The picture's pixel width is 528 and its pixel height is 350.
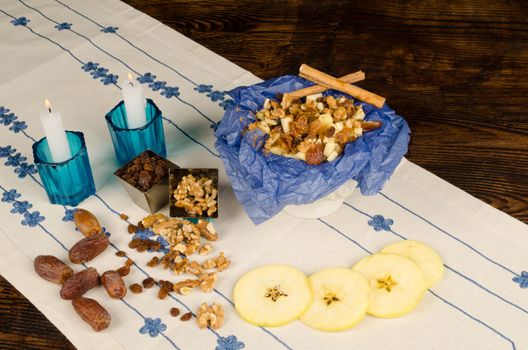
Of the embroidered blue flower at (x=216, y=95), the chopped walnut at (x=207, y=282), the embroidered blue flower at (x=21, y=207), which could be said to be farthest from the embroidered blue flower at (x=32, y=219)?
the embroidered blue flower at (x=216, y=95)

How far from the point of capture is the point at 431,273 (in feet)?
4.27

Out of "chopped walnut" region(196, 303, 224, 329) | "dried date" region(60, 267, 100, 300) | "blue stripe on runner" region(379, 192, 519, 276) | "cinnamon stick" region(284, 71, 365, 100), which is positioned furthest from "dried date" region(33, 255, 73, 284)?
"blue stripe on runner" region(379, 192, 519, 276)

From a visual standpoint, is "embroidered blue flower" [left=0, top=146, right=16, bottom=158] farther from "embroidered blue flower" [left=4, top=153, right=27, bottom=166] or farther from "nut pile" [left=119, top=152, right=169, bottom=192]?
"nut pile" [left=119, top=152, right=169, bottom=192]

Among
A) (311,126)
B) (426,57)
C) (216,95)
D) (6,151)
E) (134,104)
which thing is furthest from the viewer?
(426,57)

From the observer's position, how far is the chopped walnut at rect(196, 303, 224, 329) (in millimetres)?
1237

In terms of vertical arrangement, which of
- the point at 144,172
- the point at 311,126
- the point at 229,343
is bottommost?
the point at 229,343

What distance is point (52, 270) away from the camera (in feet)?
4.25

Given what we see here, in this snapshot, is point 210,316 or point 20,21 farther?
point 20,21

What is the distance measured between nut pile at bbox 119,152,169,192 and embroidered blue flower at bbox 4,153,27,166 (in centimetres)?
26

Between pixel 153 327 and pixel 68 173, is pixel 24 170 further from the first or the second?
pixel 153 327

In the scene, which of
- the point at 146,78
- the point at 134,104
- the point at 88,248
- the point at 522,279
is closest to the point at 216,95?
the point at 146,78

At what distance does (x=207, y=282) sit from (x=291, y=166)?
243mm

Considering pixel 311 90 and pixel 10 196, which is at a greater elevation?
pixel 311 90

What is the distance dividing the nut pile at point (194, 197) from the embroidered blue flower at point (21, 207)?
0.96 ft
